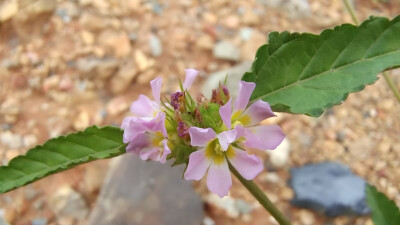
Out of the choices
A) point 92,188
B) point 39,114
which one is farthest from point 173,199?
point 39,114

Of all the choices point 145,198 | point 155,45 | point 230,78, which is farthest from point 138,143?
point 155,45

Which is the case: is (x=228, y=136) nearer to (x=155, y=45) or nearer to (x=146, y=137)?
(x=146, y=137)

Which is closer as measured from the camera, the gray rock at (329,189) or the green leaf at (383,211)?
the green leaf at (383,211)

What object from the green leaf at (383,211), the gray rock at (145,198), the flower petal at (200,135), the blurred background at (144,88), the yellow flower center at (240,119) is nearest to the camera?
the flower petal at (200,135)

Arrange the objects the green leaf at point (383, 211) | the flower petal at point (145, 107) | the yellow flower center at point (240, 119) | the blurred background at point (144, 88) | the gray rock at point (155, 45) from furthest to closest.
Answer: the gray rock at point (155, 45) → the blurred background at point (144, 88) → the green leaf at point (383, 211) → the flower petal at point (145, 107) → the yellow flower center at point (240, 119)

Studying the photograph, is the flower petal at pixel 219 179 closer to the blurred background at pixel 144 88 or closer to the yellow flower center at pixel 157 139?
the yellow flower center at pixel 157 139

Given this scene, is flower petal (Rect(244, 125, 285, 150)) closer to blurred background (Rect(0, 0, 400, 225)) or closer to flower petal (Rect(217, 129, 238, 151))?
flower petal (Rect(217, 129, 238, 151))

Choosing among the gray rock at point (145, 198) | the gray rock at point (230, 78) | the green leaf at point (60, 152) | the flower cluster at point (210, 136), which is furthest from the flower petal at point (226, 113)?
the gray rock at point (230, 78)

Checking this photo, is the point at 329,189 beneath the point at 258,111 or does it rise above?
beneath

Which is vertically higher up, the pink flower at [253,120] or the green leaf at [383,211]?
the pink flower at [253,120]
